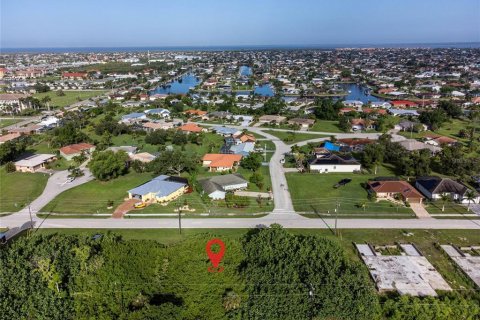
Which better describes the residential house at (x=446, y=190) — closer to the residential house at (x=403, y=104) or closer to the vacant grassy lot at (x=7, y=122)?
the residential house at (x=403, y=104)

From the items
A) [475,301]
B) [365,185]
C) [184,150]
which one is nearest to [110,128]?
[184,150]

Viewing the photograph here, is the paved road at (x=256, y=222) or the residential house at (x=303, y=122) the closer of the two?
the paved road at (x=256, y=222)

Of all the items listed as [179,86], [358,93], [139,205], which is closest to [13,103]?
[179,86]

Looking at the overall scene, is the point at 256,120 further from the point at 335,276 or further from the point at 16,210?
the point at 335,276

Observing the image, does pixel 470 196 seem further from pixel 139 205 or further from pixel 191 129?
pixel 191 129

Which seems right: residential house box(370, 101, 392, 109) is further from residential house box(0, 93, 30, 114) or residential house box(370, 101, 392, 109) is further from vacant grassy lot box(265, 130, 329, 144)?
residential house box(0, 93, 30, 114)

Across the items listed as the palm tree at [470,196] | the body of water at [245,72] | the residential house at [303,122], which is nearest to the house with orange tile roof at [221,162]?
the residential house at [303,122]
